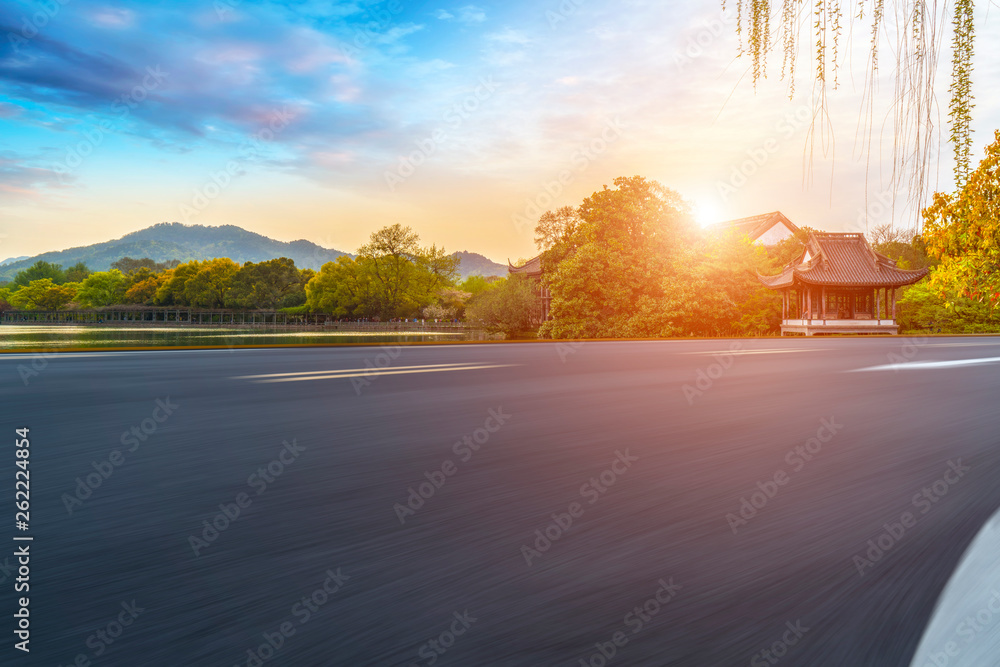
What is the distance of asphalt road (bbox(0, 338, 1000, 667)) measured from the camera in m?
2.00

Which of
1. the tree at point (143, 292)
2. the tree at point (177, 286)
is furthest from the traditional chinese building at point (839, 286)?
the tree at point (143, 292)

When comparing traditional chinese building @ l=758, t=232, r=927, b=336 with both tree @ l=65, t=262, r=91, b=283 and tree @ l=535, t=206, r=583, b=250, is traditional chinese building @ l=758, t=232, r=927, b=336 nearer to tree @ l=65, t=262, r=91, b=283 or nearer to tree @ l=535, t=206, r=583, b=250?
tree @ l=535, t=206, r=583, b=250

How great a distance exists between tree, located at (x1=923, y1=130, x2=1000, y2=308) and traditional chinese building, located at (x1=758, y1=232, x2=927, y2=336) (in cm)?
2688

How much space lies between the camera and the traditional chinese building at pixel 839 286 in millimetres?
40312

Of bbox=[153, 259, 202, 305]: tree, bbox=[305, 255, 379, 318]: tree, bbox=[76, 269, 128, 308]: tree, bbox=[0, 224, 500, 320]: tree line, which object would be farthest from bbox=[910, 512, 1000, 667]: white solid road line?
bbox=[76, 269, 128, 308]: tree

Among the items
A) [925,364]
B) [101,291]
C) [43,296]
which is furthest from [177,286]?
[925,364]

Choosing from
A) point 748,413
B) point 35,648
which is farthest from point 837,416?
point 35,648

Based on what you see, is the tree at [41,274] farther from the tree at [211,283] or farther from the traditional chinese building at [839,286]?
the traditional chinese building at [839,286]

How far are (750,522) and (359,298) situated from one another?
228 ft

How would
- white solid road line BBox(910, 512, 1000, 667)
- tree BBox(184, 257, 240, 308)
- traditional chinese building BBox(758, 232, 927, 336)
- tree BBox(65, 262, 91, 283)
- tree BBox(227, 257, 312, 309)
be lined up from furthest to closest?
tree BBox(65, 262, 91, 283) → tree BBox(184, 257, 240, 308) → tree BBox(227, 257, 312, 309) → traditional chinese building BBox(758, 232, 927, 336) → white solid road line BBox(910, 512, 1000, 667)

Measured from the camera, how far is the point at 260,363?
14.4 metres

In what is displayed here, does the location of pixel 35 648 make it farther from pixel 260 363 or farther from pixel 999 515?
pixel 260 363

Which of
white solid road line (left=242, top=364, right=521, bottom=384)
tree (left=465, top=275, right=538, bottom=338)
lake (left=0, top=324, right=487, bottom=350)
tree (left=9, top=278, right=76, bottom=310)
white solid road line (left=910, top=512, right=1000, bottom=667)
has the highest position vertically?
tree (left=9, top=278, right=76, bottom=310)

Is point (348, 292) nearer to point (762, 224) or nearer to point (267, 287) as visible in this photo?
point (267, 287)
